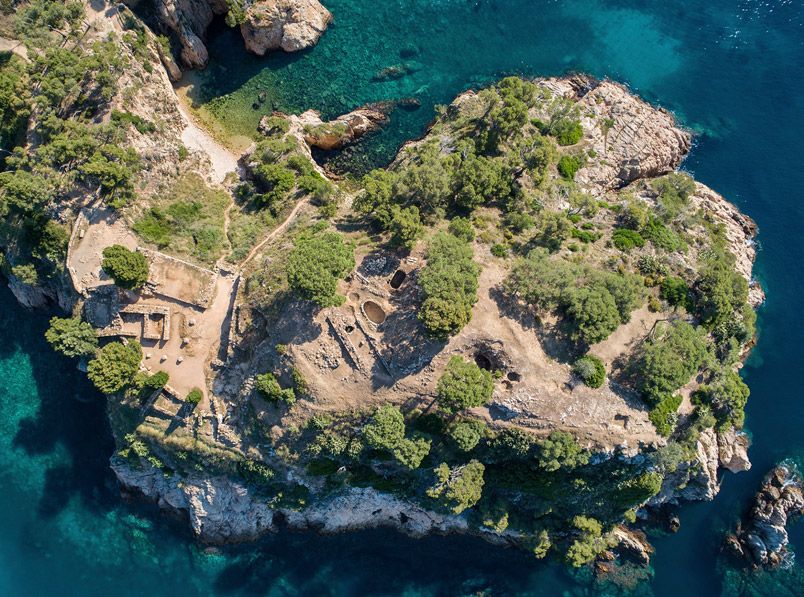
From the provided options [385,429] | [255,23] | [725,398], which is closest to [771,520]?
[725,398]

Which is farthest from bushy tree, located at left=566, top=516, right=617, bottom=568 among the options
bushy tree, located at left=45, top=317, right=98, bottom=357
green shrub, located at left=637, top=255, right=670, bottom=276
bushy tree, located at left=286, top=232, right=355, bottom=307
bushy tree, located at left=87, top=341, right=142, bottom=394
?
bushy tree, located at left=45, top=317, right=98, bottom=357

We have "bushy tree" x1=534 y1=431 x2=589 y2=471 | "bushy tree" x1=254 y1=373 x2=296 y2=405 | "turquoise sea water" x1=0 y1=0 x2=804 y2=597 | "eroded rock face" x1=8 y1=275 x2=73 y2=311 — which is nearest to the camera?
"bushy tree" x1=534 y1=431 x2=589 y2=471

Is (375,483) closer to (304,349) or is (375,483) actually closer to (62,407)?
(304,349)

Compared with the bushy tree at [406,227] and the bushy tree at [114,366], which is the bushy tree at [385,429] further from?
the bushy tree at [114,366]

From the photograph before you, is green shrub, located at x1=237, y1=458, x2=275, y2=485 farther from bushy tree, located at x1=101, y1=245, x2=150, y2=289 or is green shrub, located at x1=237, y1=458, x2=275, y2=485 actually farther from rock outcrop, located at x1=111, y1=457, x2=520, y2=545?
bushy tree, located at x1=101, y1=245, x2=150, y2=289

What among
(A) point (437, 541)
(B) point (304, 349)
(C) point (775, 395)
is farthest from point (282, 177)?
(C) point (775, 395)
